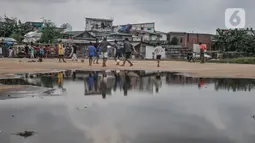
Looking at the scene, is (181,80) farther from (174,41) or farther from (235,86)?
(174,41)

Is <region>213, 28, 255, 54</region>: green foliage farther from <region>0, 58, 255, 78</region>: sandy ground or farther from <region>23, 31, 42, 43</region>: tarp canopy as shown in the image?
<region>0, 58, 255, 78</region>: sandy ground

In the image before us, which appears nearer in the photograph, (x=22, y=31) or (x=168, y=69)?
(x=168, y=69)

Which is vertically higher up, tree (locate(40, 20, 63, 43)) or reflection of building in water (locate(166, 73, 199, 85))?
tree (locate(40, 20, 63, 43))

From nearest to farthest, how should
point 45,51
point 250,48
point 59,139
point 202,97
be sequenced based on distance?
point 59,139 < point 202,97 < point 45,51 < point 250,48

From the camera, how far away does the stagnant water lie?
16.8 feet

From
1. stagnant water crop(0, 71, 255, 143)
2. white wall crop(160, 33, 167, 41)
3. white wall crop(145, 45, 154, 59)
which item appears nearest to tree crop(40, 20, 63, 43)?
white wall crop(145, 45, 154, 59)

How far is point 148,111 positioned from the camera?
711 centimetres

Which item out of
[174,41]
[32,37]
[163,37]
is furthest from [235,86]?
[163,37]

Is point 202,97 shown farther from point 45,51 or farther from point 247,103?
point 45,51

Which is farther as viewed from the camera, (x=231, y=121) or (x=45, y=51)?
(x=45, y=51)

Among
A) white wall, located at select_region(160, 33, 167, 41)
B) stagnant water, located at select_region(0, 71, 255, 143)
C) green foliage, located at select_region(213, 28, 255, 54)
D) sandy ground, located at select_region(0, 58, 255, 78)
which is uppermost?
white wall, located at select_region(160, 33, 167, 41)

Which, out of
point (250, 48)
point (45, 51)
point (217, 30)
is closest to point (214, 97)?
point (45, 51)

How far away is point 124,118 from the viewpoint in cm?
637

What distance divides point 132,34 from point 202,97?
63.9 meters
